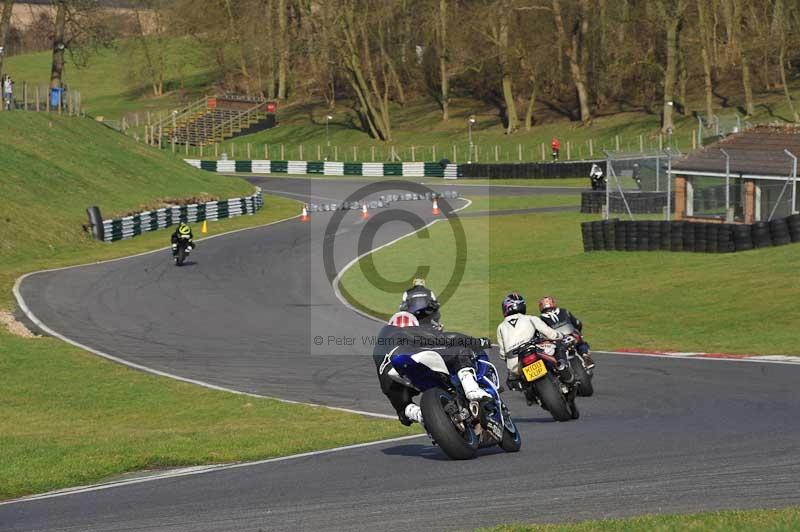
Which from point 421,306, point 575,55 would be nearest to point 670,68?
point 575,55

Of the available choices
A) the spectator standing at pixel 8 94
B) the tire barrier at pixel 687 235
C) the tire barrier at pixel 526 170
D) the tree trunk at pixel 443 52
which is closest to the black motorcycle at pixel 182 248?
the tire barrier at pixel 687 235

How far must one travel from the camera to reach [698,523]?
767cm

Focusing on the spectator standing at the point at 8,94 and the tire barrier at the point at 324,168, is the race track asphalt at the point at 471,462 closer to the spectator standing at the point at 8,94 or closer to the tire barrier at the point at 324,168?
the spectator standing at the point at 8,94

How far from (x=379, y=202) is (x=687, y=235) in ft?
87.8

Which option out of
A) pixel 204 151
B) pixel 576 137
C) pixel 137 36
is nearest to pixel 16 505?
pixel 576 137

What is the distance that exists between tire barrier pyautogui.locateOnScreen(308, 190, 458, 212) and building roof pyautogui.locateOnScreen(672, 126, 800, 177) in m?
15.5

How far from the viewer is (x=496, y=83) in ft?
316

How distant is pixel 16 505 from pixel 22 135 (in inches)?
1863

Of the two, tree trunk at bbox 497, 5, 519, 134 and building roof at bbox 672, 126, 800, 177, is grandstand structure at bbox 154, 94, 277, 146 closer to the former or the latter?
tree trunk at bbox 497, 5, 519, 134

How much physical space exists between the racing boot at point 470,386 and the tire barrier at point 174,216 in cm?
3669

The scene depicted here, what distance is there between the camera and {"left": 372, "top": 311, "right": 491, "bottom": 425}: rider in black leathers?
10562 millimetres

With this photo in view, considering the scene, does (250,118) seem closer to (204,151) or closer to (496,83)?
(204,151)

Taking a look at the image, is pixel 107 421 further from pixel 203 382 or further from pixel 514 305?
pixel 514 305

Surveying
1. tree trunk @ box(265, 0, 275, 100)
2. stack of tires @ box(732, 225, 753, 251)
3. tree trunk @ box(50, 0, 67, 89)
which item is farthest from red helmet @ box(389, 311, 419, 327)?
tree trunk @ box(265, 0, 275, 100)
